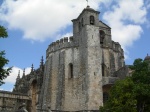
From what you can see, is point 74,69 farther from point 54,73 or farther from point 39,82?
point 39,82

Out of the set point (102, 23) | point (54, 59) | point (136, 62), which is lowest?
point (136, 62)

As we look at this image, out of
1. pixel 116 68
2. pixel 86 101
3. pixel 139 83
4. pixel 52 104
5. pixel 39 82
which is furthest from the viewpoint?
pixel 39 82

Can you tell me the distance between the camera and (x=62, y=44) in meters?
38.4

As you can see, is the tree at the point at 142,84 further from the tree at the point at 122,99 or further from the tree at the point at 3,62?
the tree at the point at 3,62

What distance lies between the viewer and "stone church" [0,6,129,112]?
34438mm

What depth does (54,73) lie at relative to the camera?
1479 inches

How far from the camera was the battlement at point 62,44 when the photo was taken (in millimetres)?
37844

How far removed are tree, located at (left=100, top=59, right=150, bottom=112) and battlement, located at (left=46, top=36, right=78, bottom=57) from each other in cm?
1172

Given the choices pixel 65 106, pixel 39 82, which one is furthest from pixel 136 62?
pixel 39 82

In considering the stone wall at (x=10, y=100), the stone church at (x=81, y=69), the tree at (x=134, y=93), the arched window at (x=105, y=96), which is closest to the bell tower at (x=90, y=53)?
the stone church at (x=81, y=69)

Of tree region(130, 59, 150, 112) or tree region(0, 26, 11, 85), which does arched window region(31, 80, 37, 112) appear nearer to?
tree region(130, 59, 150, 112)

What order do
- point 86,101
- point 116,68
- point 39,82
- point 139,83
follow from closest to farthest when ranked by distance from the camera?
point 139,83 < point 86,101 < point 116,68 < point 39,82

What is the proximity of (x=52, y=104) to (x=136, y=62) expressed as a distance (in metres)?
12.2

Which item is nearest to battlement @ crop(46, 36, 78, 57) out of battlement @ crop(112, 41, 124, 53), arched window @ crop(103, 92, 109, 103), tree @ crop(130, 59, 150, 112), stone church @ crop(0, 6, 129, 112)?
stone church @ crop(0, 6, 129, 112)
